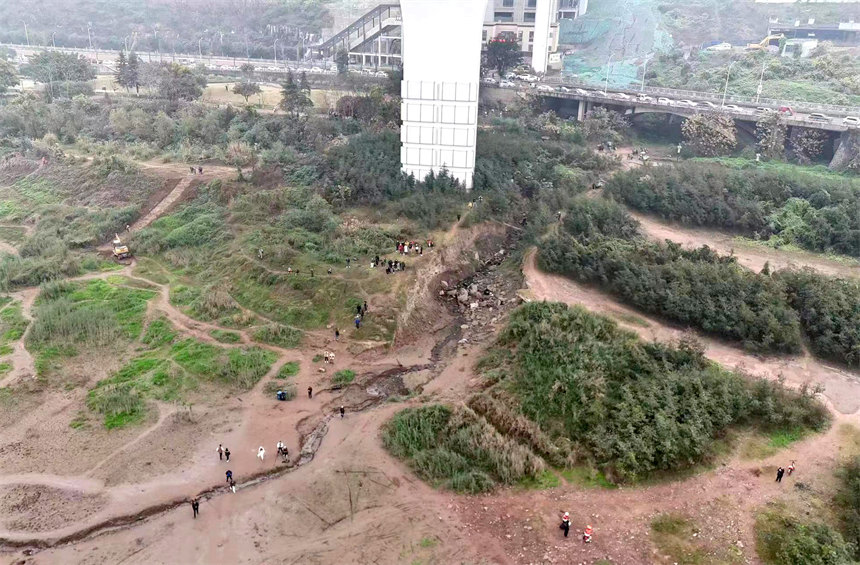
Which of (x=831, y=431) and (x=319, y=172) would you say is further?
(x=319, y=172)

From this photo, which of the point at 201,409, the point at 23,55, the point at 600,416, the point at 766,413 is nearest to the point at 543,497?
the point at 600,416

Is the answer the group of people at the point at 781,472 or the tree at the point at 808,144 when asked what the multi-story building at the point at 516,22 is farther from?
the group of people at the point at 781,472

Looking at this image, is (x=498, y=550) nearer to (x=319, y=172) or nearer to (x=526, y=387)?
(x=526, y=387)

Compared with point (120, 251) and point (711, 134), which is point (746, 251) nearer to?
point (711, 134)

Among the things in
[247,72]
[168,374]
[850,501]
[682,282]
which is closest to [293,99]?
[247,72]

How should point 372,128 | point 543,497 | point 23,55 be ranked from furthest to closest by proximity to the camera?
point 23,55
point 372,128
point 543,497

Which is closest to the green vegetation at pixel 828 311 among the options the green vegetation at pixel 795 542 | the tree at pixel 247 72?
the green vegetation at pixel 795 542
